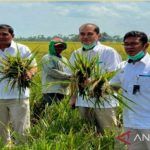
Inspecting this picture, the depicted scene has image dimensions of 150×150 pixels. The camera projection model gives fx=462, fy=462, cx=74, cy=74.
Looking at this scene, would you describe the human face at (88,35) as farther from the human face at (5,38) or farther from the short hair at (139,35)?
the short hair at (139,35)

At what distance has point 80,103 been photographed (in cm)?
511

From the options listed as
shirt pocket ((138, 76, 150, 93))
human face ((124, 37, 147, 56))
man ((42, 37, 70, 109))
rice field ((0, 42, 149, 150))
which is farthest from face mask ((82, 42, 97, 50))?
shirt pocket ((138, 76, 150, 93))

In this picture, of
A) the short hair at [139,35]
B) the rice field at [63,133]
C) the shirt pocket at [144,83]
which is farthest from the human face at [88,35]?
the shirt pocket at [144,83]

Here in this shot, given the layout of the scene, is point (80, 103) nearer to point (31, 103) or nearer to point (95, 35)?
point (95, 35)

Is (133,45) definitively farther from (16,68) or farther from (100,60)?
(16,68)

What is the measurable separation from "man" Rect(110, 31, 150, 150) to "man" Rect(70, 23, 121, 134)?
27.5 inches

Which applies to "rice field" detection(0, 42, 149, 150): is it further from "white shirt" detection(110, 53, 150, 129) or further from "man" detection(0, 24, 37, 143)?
"white shirt" detection(110, 53, 150, 129)

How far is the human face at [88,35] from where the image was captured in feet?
16.1

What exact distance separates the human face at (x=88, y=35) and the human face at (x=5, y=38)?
2.50 feet

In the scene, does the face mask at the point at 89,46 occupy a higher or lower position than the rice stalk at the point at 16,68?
higher

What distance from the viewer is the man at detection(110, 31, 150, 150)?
12.9 feet

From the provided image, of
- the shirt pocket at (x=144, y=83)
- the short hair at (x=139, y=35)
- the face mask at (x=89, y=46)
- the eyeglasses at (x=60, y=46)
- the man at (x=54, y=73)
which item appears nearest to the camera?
the shirt pocket at (x=144, y=83)

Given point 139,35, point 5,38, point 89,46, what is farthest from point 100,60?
point 5,38

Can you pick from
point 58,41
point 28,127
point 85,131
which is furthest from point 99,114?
point 58,41
